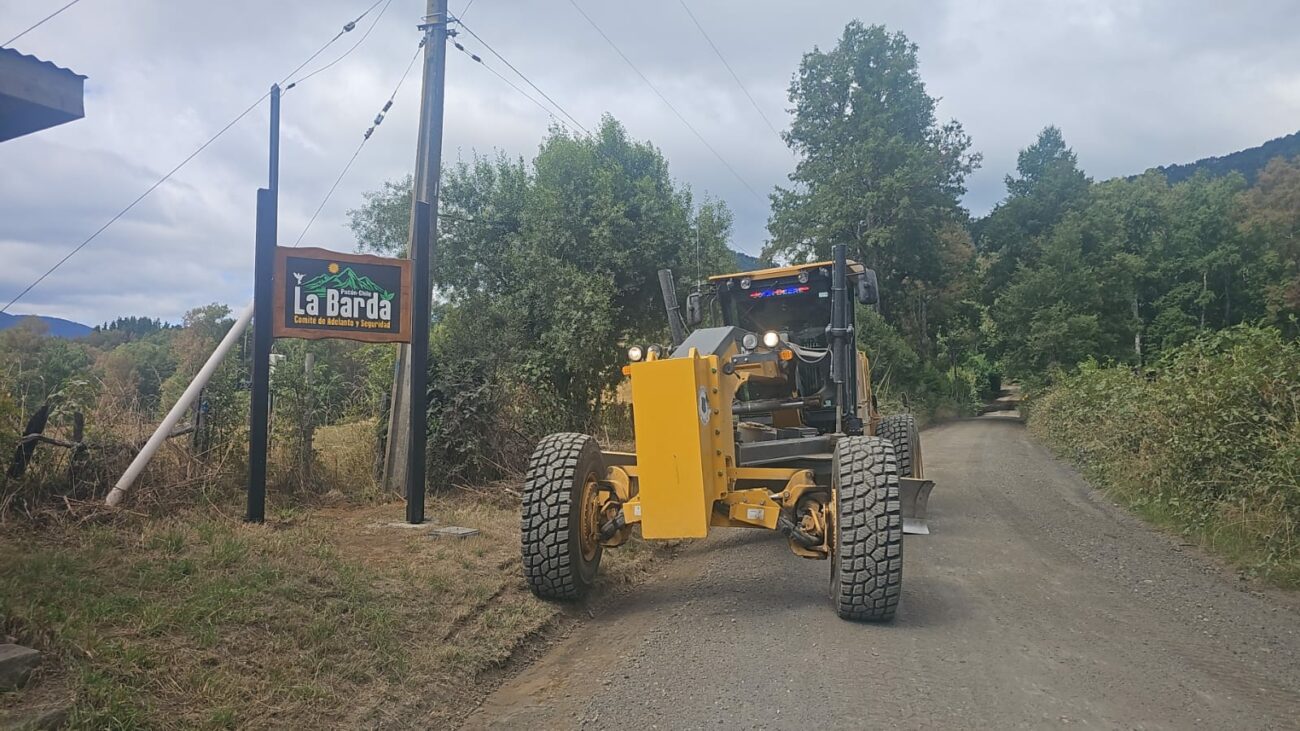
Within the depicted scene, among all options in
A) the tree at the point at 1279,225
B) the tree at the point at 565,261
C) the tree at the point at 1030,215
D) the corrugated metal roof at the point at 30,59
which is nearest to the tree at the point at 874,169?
the tree at the point at 1030,215

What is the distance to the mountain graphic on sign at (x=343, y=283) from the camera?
6.77 m

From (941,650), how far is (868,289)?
12.5 ft

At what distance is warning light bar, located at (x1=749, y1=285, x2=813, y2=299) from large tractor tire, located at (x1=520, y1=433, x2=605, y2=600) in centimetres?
328

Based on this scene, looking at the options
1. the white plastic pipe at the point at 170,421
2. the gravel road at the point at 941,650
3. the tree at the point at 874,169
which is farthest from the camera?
the tree at the point at 874,169

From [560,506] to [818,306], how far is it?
4.14 metres

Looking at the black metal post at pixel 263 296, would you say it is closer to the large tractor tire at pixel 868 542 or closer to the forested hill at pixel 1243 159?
the large tractor tire at pixel 868 542

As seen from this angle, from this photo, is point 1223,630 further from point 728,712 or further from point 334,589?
point 334,589

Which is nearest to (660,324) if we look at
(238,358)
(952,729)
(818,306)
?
(818,306)

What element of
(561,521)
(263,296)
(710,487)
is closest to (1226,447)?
(710,487)

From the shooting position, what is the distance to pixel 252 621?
4.00 metres

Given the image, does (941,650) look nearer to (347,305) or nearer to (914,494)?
(914,494)

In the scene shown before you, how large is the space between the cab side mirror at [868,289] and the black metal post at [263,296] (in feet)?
17.3

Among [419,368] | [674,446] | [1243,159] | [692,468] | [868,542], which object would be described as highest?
[1243,159]

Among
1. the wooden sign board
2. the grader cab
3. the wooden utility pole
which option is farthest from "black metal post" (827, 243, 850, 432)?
the wooden utility pole
